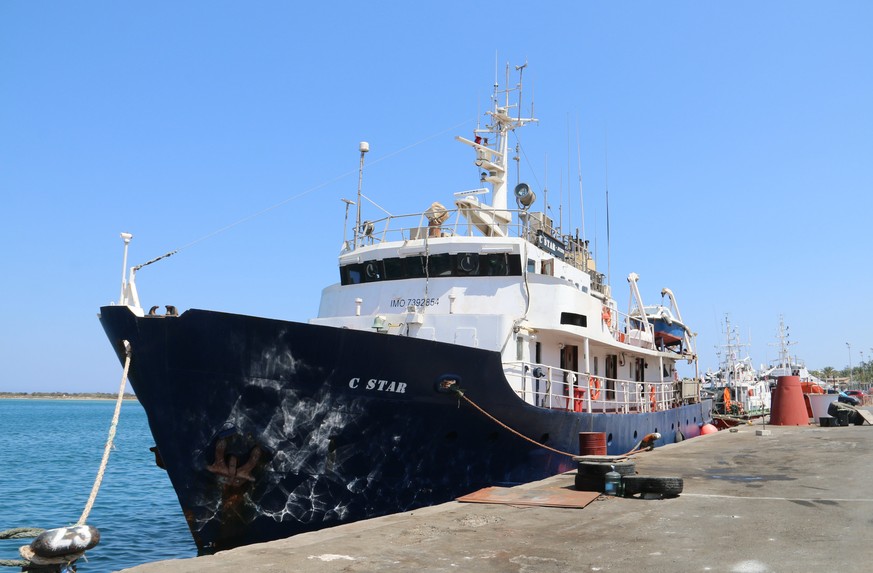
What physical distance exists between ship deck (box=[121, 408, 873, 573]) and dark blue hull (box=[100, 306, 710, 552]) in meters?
1.89

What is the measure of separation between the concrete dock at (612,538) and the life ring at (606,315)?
21.2ft

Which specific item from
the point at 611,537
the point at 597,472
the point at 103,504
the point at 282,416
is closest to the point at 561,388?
the point at 597,472

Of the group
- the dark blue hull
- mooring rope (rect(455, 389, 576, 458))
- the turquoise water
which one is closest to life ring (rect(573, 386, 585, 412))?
mooring rope (rect(455, 389, 576, 458))

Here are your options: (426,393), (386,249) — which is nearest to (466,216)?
(386,249)

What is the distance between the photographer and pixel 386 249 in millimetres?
15195

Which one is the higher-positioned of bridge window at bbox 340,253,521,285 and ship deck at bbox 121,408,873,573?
bridge window at bbox 340,253,521,285

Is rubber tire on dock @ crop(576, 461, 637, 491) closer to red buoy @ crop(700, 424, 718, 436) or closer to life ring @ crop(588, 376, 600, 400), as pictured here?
life ring @ crop(588, 376, 600, 400)

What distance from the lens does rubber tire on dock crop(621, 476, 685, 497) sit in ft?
31.0

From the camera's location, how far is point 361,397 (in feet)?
34.1

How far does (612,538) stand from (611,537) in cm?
5

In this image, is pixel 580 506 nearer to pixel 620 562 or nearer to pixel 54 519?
pixel 620 562

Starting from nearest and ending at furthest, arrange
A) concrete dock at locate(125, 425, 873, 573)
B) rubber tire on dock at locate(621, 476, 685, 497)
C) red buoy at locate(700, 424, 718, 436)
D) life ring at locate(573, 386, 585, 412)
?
concrete dock at locate(125, 425, 873, 573) < rubber tire on dock at locate(621, 476, 685, 497) < life ring at locate(573, 386, 585, 412) < red buoy at locate(700, 424, 718, 436)

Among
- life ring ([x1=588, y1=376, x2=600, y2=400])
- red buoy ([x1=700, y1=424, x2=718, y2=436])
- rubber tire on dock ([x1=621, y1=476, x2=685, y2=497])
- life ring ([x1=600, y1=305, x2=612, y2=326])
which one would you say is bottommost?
rubber tire on dock ([x1=621, y1=476, x2=685, y2=497])

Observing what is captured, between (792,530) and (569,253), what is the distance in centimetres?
1250
